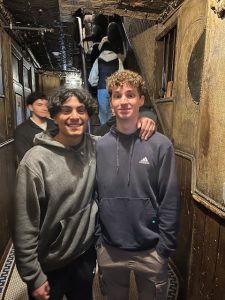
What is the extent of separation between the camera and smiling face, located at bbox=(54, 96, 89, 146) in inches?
64.3

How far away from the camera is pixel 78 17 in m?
5.31

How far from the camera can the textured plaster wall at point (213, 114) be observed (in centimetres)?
172

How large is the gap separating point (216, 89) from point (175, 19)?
7.27ft

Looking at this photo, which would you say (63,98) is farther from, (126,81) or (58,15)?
(58,15)

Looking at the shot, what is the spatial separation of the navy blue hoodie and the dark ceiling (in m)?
2.54

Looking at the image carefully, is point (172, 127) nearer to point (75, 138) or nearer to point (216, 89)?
point (216, 89)

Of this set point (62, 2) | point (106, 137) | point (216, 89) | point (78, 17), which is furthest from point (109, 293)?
point (78, 17)

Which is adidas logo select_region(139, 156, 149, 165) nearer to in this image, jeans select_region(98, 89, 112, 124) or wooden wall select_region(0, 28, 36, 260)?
wooden wall select_region(0, 28, 36, 260)

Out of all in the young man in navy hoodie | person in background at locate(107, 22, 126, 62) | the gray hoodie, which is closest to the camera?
the gray hoodie

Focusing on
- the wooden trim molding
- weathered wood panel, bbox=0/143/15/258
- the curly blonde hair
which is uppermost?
the curly blonde hair

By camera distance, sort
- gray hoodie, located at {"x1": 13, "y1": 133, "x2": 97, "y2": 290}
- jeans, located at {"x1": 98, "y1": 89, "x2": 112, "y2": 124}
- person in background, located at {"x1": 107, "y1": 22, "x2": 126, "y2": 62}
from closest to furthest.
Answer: gray hoodie, located at {"x1": 13, "y1": 133, "x2": 97, "y2": 290} → jeans, located at {"x1": 98, "y1": 89, "x2": 112, "y2": 124} → person in background, located at {"x1": 107, "y1": 22, "x2": 126, "y2": 62}

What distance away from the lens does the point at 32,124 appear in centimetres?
370

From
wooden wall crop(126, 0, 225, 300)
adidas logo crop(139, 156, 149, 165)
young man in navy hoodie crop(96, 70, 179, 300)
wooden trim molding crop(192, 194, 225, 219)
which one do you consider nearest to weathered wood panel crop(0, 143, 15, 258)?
young man in navy hoodie crop(96, 70, 179, 300)

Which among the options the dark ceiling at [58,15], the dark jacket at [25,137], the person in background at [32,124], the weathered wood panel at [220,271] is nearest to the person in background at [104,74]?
the dark ceiling at [58,15]
